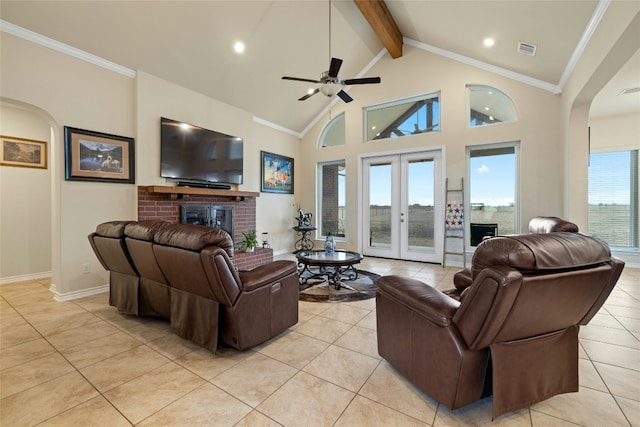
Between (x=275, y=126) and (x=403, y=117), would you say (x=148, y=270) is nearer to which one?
(x=275, y=126)

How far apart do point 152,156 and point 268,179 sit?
255cm

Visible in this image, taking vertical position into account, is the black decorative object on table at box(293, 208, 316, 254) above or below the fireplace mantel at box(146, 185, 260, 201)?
below

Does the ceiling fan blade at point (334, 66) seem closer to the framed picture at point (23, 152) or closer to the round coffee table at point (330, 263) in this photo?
the round coffee table at point (330, 263)

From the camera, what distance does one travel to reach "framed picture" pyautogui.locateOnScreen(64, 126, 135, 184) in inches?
134

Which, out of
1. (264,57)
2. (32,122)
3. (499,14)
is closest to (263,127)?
(264,57)

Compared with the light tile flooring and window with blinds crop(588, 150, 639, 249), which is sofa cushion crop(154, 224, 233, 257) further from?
window with blinds crop(588, 150, 639, 249)

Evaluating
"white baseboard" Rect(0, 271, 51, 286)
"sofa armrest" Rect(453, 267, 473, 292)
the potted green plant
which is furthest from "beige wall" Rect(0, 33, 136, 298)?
"sofa armrest" Rect(453, 267, 473, 292)

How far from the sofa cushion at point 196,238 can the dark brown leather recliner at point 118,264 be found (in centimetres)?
83

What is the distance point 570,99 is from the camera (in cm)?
376

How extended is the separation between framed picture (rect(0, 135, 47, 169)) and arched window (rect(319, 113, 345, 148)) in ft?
17.4

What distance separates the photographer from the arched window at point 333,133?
21.9 ft

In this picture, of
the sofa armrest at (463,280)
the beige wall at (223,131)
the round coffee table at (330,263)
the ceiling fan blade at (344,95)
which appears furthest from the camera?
the beige wall at (223,131)

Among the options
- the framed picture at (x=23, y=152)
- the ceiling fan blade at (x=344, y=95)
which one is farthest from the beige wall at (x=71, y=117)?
the ceiling fan blade at (x=344, y=95)

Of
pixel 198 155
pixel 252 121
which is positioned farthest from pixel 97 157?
pixel 252 121
